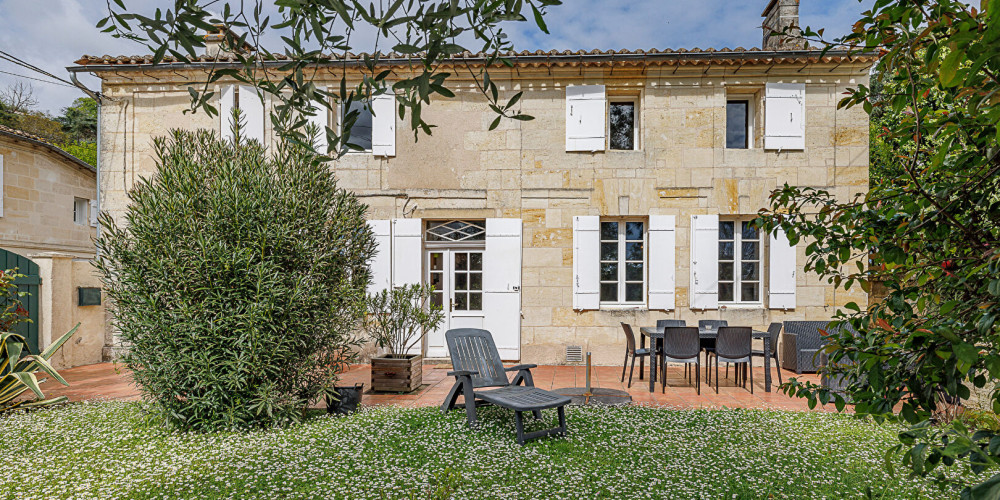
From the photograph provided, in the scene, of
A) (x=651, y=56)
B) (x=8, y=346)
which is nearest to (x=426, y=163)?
(x=651, y=56)

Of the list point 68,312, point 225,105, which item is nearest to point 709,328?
point 225,105

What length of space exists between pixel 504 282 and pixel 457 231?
1108 mm

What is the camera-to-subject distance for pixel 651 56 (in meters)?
7.72

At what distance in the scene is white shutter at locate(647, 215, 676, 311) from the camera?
782cm

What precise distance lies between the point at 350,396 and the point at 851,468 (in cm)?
415

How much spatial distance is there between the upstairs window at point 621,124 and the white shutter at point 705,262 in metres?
1.63

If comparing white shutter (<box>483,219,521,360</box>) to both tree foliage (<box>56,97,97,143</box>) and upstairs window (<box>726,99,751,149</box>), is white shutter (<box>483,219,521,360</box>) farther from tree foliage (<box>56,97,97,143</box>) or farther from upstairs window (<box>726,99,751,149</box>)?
tree foliage (<box>56,97,97,143</box>)

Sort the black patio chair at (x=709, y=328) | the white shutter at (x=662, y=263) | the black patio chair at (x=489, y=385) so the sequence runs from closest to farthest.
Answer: the black patio chair at (x=489, y=385), the black patio chair at (x=709, y=328), the white shutter at (x=662, y=263)

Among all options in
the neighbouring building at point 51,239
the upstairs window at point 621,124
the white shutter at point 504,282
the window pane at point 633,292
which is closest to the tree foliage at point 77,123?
the neighbouring building at point 51,239

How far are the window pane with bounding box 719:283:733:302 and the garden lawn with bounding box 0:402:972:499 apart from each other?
10.1ft

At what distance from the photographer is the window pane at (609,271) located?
8.09 metres

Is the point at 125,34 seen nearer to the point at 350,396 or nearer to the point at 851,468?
the point at 350,396

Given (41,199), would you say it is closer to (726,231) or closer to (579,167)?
(579,167)

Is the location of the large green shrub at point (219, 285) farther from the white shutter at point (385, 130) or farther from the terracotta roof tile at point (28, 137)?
the terracotta roof tile at point (28, 137)
